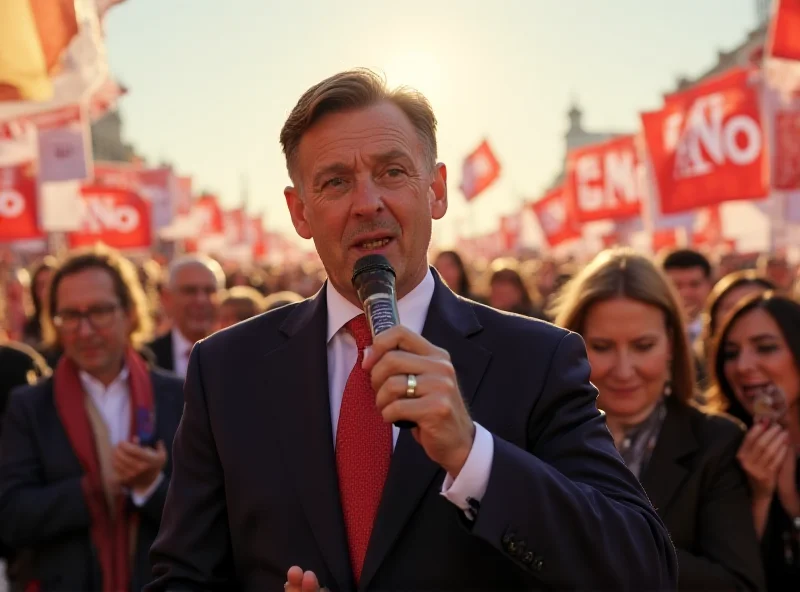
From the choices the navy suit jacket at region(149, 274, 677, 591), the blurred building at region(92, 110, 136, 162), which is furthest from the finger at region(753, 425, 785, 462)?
the blurred building at region(92, 110, 136, 162)

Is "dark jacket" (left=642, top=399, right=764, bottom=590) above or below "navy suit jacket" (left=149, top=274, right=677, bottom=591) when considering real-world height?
below

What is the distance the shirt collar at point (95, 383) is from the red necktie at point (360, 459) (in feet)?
8.97

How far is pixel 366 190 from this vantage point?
2.42m

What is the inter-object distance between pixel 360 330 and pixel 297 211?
35cm

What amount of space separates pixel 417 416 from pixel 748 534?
7.60 ft

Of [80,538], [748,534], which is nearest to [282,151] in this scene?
[748,534]

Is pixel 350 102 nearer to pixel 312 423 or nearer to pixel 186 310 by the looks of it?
pixel 312 423

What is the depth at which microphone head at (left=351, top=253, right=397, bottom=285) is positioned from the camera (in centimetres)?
225

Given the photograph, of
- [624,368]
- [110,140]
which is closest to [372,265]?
[624,368]

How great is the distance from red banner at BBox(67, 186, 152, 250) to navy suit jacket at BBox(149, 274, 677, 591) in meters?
19.4

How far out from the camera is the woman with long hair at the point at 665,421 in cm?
371

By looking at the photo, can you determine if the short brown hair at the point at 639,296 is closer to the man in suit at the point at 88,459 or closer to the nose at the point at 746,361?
the nose at the point at 746,361

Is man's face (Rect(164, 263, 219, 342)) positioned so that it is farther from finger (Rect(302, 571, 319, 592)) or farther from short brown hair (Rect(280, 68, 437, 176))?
finger (Rect(302, 571, 319, 592))

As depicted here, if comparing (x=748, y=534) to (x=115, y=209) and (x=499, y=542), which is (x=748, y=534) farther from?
(x=115, y=209)
